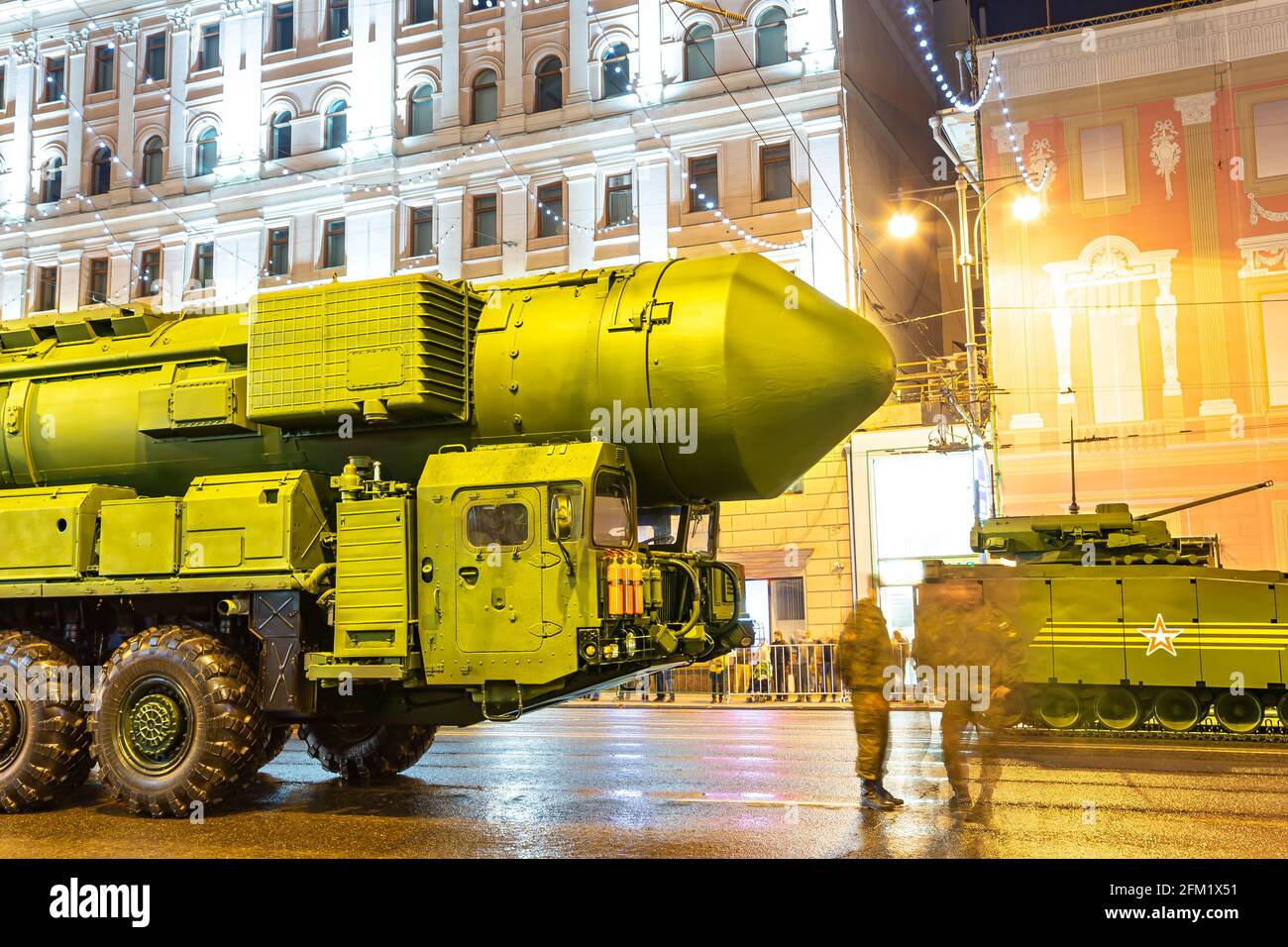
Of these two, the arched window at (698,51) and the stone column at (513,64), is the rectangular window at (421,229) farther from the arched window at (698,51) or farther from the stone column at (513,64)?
the arched window at (698,51)

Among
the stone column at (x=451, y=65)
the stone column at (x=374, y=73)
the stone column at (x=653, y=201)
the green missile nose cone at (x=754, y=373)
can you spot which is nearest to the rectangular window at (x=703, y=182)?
the stone column at (x=653, y=201)

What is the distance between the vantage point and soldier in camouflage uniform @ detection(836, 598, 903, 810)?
8461 millimetres

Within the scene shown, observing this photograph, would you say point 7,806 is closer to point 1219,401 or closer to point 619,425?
point 619,425

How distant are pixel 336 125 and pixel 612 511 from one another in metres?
28.4

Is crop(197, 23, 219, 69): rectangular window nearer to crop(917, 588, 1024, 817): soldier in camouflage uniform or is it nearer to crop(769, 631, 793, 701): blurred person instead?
crop(769, 631, 793, 701): blurred person

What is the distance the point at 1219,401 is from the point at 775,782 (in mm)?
18538

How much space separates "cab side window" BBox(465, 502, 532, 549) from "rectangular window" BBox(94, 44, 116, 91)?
3403cm

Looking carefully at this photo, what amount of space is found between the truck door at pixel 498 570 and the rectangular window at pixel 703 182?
2216 cm

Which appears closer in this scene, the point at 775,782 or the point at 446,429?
the point at 446,429

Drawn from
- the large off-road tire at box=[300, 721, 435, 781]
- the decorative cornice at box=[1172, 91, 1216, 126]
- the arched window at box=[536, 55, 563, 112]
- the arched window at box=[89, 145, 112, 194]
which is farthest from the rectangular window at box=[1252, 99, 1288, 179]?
the arched window at box=[89, 145, 112, 194]

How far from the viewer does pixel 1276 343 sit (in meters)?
24.2

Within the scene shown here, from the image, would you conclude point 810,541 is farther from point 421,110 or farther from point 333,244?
point 421,110
